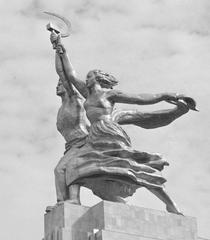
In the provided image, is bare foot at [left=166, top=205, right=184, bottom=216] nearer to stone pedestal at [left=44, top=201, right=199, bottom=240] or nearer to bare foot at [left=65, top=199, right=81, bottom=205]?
stone pedestal at [left=44, top=201, right=199, bottom=240]

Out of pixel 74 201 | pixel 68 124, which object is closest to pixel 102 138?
pixel 68 124

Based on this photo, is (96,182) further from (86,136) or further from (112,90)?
(112,90)

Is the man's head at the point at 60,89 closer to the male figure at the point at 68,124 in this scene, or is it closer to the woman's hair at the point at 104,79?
the male figure at the point at 68,124

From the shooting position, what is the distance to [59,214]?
19.1 m

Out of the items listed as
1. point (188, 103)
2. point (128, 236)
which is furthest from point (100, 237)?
point (188, 103)

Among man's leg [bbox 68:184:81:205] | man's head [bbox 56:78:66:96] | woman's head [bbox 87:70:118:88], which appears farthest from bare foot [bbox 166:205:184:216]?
man's head [bbox 56:78:66:96]

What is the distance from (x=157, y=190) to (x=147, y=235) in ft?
5.31

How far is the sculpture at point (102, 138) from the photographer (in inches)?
777

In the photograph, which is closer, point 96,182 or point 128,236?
point 128,236

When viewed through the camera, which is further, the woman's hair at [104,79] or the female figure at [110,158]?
the woman's hair at [104,79]

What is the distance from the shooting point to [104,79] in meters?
21.0

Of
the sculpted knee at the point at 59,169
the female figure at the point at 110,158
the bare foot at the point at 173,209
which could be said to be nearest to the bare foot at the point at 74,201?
the female figure at the point at 110,158

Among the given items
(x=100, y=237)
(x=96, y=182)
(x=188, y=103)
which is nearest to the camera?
(x=100, y=237)

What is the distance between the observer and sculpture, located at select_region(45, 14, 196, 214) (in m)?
19.7
